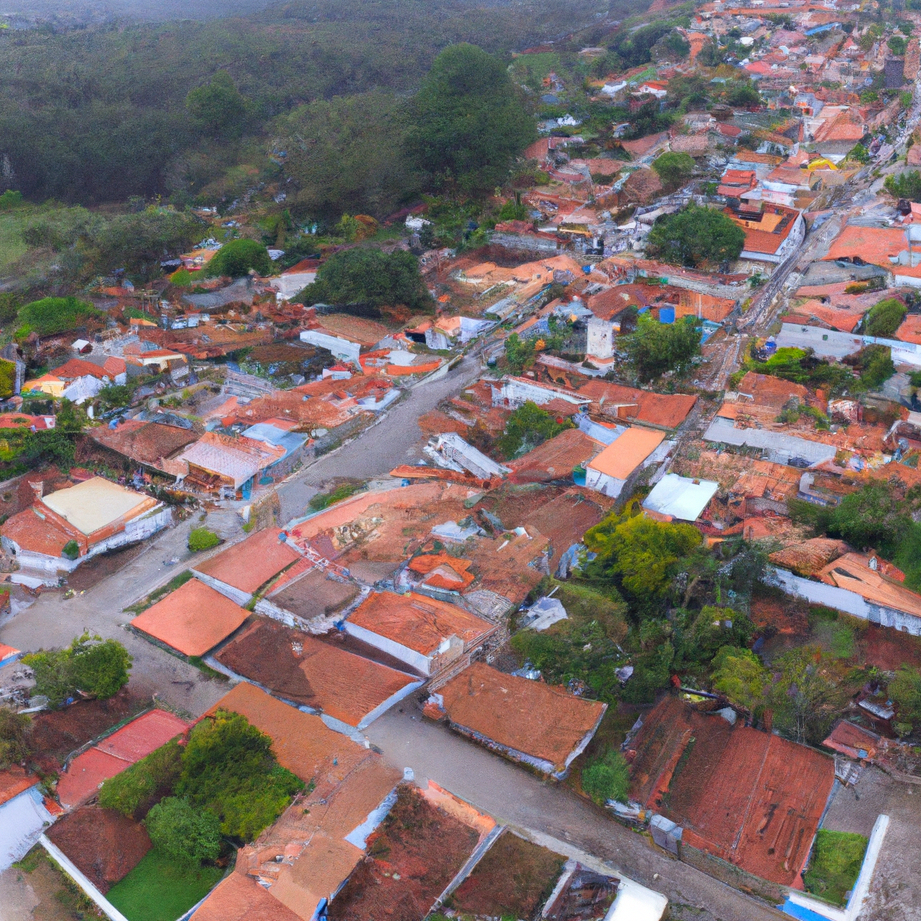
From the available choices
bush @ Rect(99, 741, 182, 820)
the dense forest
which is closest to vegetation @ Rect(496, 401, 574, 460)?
bush @ Rect(99, 741, 182, 820)

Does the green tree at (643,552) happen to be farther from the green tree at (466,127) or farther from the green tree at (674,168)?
the green tree at (466,127)

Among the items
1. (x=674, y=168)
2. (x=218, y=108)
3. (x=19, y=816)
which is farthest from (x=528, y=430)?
(x=218, y=108)

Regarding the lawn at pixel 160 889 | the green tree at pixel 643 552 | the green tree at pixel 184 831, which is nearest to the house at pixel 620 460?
the green tree at pixel 643 552

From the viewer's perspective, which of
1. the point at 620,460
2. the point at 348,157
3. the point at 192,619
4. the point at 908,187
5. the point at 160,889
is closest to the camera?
the point at 160,889

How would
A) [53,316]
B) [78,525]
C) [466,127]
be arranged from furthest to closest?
1. [466,127]
2. [53,316]
3. [78,525]

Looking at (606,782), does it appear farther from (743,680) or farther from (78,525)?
(78,525)

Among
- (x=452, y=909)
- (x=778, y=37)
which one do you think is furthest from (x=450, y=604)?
(x=778, y=37)
